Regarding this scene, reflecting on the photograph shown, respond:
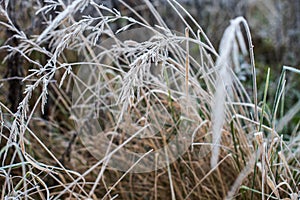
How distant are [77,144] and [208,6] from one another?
1.28m

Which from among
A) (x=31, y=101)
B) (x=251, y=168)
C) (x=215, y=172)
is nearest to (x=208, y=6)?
(x=31, y=101)

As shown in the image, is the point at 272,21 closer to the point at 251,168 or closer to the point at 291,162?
the point at 291,162

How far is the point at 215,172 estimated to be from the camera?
1141 mm

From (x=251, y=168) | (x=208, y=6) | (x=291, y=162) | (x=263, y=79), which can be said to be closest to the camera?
(x=251, y=168)

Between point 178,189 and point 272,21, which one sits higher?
point 272,21

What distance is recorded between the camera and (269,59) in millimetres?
2158

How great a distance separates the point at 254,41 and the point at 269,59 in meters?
0.23

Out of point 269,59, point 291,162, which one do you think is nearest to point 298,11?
point 269,59

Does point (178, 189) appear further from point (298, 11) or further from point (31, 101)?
point (298, 11)

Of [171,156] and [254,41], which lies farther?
[254,41]

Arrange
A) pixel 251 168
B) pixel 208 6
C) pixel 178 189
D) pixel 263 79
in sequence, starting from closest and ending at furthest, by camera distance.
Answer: pixel 251 168, pixel 178 189, pixel 263 79, pixel 208 6

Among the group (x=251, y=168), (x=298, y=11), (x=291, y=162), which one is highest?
(x=298, y=11)

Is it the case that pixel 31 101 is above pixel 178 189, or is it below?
above

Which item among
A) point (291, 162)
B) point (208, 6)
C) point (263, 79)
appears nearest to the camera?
point (291, 162)
